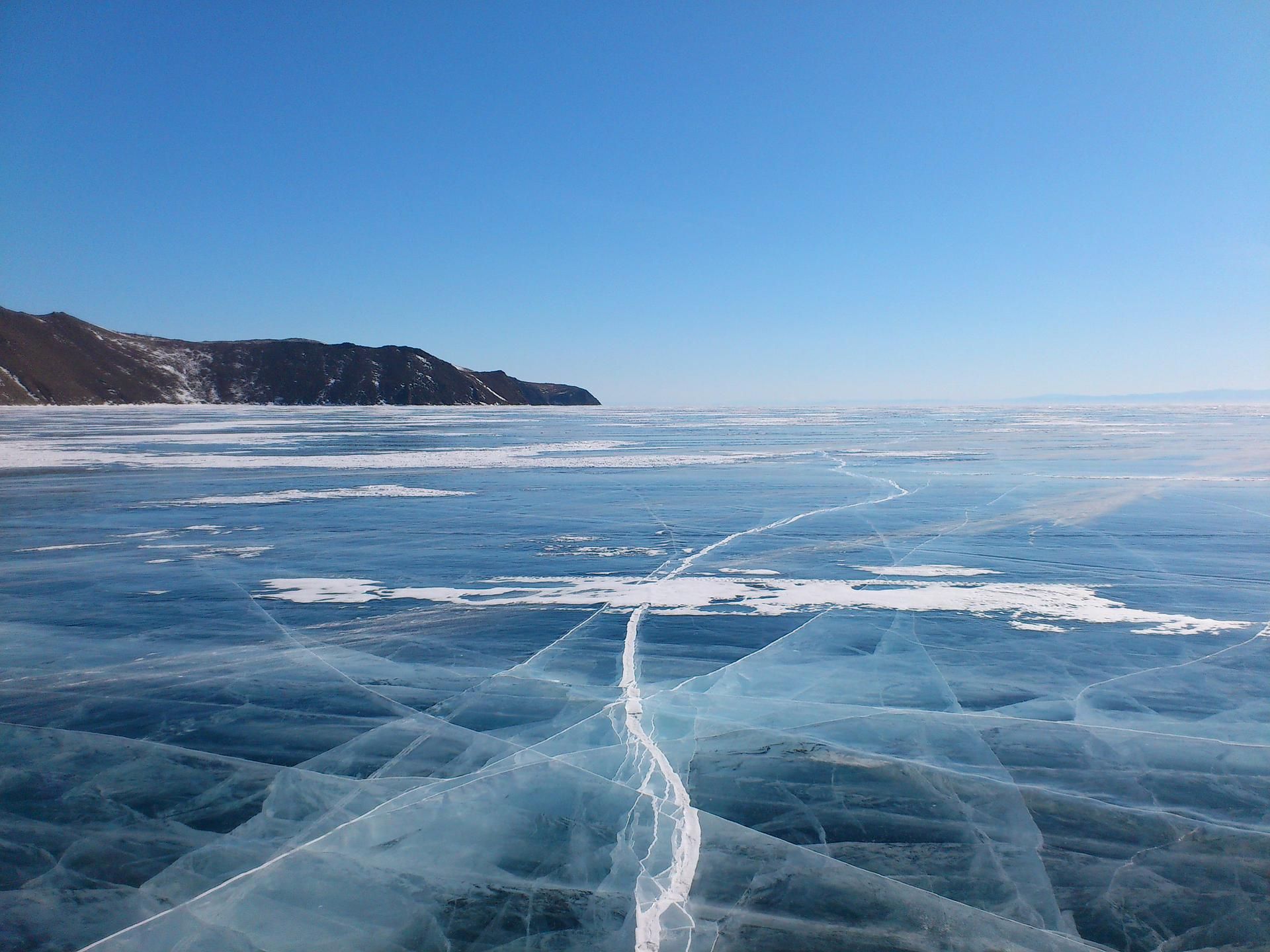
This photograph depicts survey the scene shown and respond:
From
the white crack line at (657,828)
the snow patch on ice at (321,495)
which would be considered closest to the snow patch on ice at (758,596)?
the white crack line at (657,828)

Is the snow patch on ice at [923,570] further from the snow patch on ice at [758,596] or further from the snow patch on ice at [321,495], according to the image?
the snow patch on ice at [321,495]

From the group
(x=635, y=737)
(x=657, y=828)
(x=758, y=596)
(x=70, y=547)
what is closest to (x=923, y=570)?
(x=758, y=596)

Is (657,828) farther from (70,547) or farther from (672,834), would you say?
(70,547)

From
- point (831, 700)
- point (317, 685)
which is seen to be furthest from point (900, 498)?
point (317, 685)

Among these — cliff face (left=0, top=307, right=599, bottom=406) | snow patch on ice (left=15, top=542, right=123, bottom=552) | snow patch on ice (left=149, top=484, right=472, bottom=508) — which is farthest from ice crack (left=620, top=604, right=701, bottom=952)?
cliff face (left=0, top=307, right=599, bottom=406)

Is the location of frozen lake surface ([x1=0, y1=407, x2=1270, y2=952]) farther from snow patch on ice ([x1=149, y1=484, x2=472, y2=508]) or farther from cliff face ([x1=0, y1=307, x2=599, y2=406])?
cliff face ([x1=0, y1=307, x2=599, y2=406])
